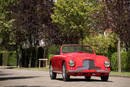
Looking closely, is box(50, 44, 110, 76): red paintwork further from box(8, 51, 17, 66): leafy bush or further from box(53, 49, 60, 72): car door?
box(8, 51, 17, 66): leafy bush

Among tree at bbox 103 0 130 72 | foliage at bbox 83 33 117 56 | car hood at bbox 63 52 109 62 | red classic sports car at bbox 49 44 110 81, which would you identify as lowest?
red classic sports car at bbox 49 44 110 81

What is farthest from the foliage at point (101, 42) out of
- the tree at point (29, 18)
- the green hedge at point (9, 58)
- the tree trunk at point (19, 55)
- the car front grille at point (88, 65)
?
the car front grille at point (88, 65)

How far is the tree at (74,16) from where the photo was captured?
37406mm

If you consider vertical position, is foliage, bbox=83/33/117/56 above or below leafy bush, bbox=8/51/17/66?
above

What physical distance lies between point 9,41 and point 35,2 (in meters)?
5.39

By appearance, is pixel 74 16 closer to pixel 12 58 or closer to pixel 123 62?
pixel 123 62

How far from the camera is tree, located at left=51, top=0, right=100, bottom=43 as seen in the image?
3741cm

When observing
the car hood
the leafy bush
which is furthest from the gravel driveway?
the leafy bush

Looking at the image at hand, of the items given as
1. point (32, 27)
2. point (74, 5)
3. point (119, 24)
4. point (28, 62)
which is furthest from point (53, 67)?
point (28, 62)

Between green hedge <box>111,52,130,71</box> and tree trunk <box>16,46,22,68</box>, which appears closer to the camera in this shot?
green hedge <box>111,52,130,71</box>

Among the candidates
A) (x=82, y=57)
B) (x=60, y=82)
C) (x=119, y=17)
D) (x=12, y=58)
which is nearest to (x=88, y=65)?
(x=82, y=57)

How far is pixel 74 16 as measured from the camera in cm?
3750

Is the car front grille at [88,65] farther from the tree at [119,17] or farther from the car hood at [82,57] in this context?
the tree at [119,17]

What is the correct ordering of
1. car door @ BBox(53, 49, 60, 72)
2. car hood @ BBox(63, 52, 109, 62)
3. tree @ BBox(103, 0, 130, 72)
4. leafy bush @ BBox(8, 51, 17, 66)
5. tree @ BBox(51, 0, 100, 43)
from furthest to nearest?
leafy bush @ BBox(8, 51, 17, 66) → tree @ BBox(51, 0, 100, 43) → tree @ BBox(103, 0, 130, 72) → car door @ BBox(53, 49, 60, 72) → car hood @ BBox(63, 52, 109, 62)
